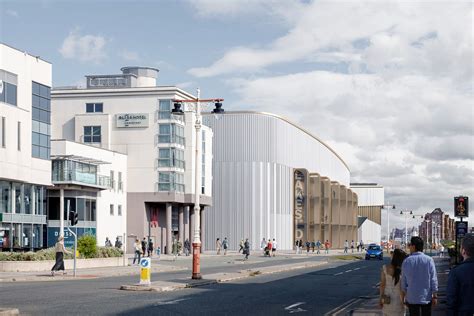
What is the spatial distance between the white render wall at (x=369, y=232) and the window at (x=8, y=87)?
130147mm

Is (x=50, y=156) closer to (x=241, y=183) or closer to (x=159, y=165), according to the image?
(x=159, y=165)

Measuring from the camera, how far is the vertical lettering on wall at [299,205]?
117 m

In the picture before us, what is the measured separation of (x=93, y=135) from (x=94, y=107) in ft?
11.0

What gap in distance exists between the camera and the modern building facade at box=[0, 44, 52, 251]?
55562 millimetres

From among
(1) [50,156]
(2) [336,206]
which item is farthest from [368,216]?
(1) [50,156]

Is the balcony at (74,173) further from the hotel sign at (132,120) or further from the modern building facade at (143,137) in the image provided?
the hotel sign at (132,120)

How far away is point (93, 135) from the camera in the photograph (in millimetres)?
83812

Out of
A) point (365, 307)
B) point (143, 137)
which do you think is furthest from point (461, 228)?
point (143, 137)

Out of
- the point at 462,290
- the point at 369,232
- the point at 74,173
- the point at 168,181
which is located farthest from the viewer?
A: the point at 369,232

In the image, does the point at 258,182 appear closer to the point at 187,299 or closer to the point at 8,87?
the point at 8,87

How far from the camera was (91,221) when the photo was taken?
240 feet

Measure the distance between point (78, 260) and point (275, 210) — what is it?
2731 inches

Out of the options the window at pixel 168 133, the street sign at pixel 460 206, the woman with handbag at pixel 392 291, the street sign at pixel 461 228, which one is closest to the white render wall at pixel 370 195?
the window at pixel 168 133

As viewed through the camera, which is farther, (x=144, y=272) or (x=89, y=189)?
(x=89, y=189)
